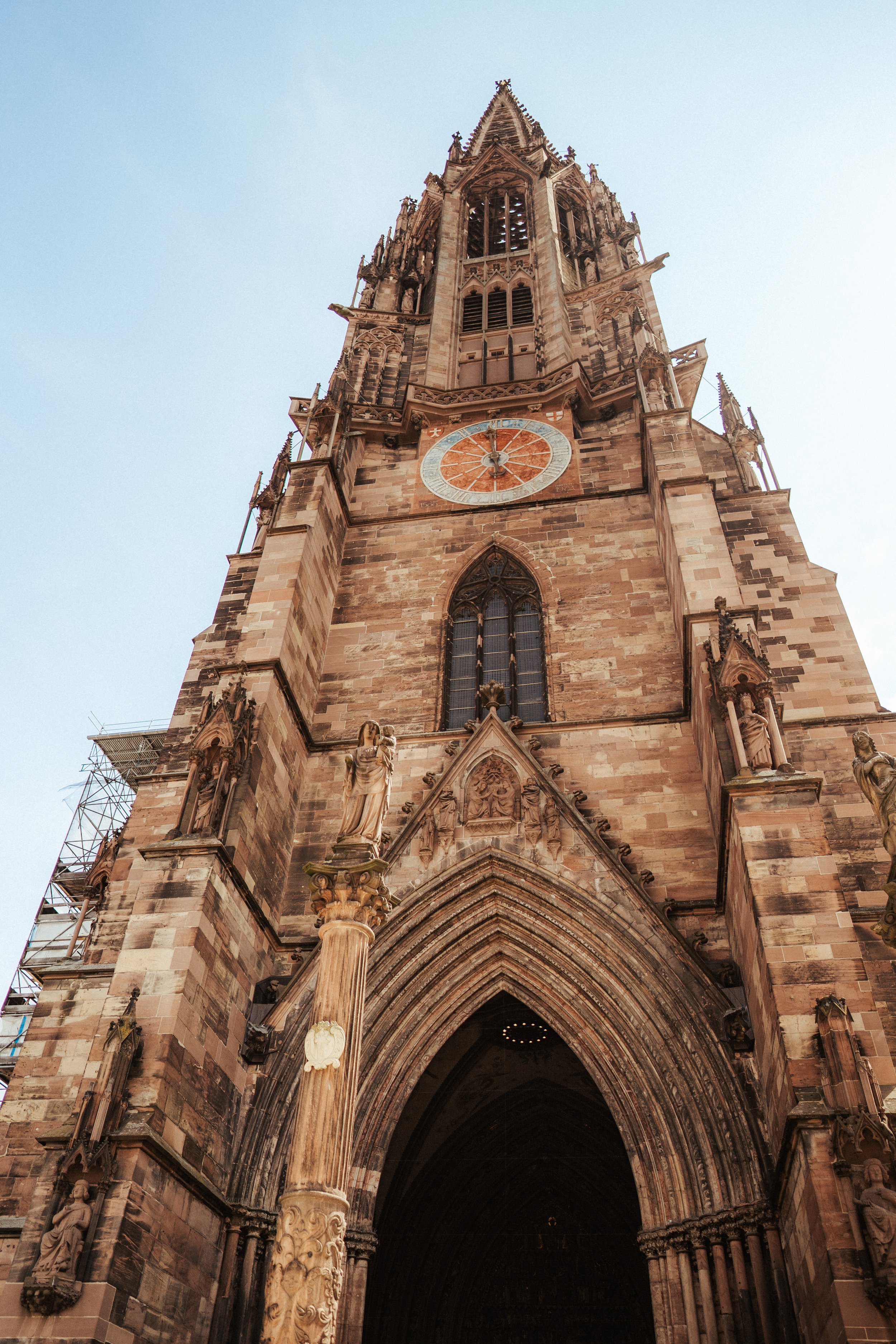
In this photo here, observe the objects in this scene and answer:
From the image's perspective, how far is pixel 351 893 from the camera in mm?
6824

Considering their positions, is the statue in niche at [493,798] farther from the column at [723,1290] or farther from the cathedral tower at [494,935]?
the column at [723,1290]

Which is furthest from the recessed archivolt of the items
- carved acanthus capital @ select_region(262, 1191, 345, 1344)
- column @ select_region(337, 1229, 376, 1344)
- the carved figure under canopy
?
carved acanthus capital @ select_region(262, 1191, 345, 1344)

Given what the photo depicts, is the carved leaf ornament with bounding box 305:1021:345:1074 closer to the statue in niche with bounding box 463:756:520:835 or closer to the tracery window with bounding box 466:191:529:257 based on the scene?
the statue in niche with bounding box 463:756:520:835

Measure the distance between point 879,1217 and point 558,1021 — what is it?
371 centimetres

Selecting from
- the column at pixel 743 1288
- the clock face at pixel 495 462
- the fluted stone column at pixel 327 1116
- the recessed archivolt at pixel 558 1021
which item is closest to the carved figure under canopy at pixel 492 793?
the recessed archivolt at pixel 558 1021

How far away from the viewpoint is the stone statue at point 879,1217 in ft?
19.6

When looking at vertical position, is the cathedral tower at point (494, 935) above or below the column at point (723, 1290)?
above

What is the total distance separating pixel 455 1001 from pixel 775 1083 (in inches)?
126

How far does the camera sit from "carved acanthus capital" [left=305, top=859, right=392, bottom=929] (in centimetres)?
679

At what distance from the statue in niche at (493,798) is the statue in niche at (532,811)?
0.09 m

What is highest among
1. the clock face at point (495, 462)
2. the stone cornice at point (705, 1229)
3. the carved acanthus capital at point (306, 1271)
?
the clock face at point (495, 462)

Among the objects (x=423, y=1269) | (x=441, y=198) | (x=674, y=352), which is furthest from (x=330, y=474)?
(x=441, y=198)

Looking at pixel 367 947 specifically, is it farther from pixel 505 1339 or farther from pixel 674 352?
pixel 674 352

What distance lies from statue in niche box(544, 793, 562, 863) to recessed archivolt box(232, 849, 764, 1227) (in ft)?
0.95
